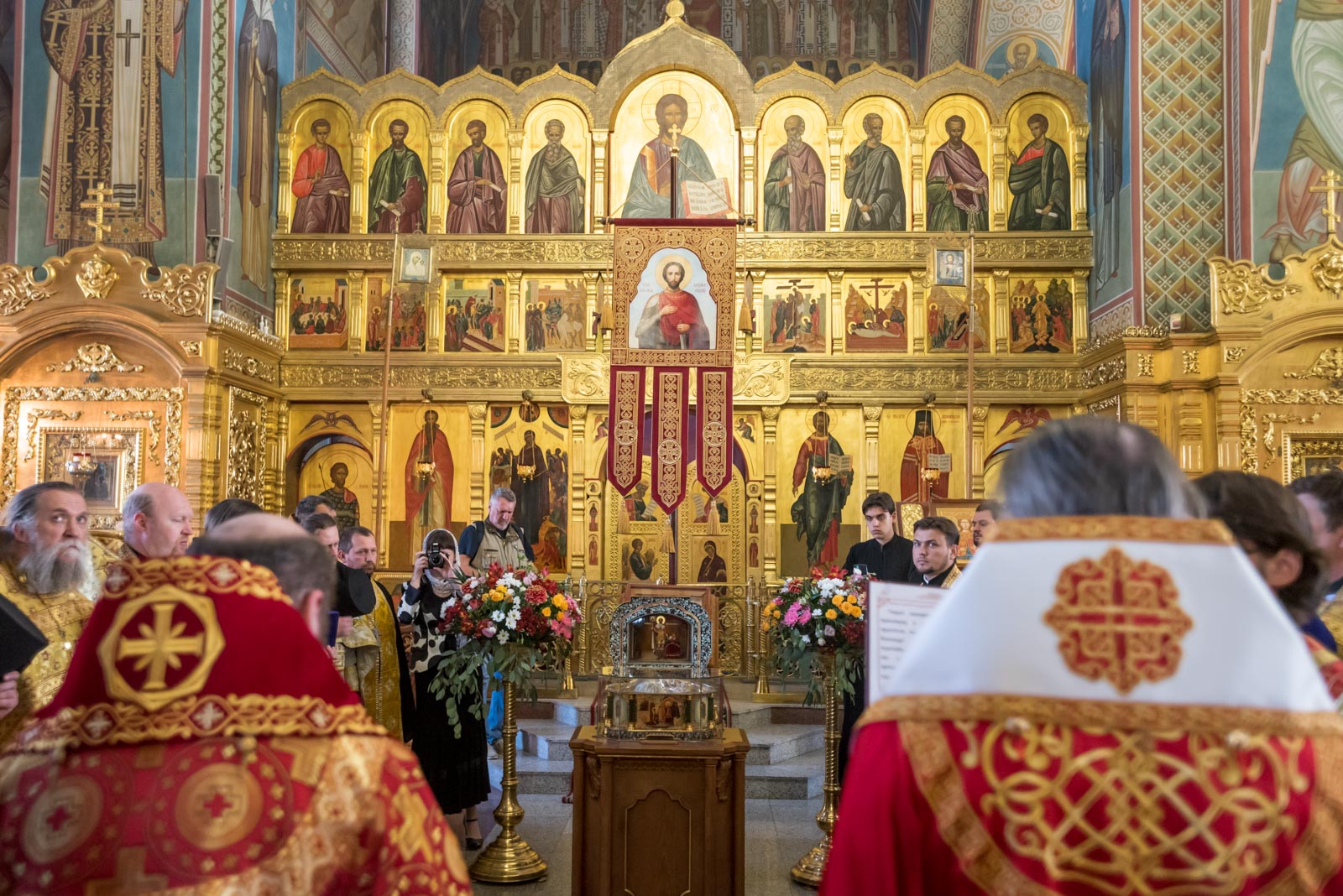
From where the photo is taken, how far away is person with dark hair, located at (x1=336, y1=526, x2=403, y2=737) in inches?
198

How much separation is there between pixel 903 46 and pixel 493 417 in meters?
11.8

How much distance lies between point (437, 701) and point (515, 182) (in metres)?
7.85

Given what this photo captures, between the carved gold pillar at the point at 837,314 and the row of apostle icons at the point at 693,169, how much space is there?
0.59 meters

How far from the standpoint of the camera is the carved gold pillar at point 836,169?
1206cm

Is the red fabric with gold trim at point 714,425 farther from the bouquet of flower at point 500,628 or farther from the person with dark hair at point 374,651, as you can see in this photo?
the person with dark hair at point 374,651

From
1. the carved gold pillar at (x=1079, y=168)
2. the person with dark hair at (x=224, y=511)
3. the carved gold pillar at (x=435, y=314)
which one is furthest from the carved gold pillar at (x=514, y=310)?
the person with dark hair at (x=224, y=511)

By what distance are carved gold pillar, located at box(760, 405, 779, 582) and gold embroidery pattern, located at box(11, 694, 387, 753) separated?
10.2m

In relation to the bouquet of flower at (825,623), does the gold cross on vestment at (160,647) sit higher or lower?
higher

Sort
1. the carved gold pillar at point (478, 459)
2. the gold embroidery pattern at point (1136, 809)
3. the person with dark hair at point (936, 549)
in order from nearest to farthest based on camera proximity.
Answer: the gold embroidery pattern at point (1136, 809)
the person with dark hair at point (936, 549)
the carved gold pillar at point (478, 459)

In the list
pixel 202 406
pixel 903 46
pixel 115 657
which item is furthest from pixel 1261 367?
pixel 903 46

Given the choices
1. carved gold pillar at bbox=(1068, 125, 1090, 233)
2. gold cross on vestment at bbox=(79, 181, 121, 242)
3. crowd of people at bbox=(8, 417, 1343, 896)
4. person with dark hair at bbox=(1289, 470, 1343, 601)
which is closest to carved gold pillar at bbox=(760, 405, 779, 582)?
carved gold pillar at bbox=(1068, 125, 1090, 233)

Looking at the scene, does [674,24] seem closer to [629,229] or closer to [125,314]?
[629,229]

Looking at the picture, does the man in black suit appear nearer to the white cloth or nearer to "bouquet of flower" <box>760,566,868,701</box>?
"bouquet of flower" <box>760,566,868,701</box>

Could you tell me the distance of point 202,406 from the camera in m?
9.88
